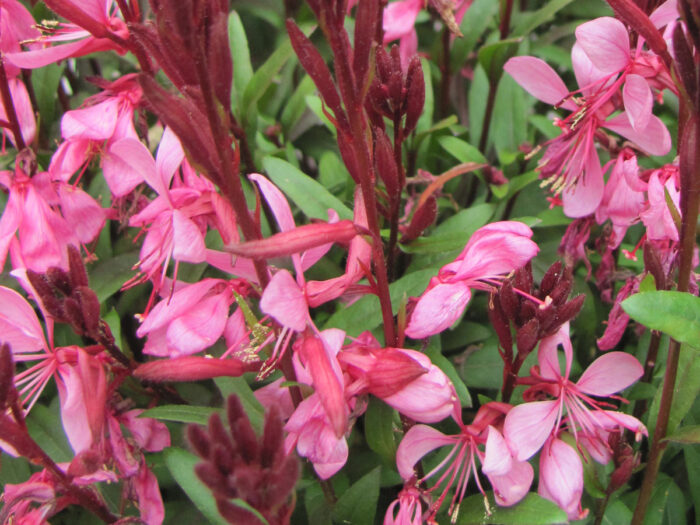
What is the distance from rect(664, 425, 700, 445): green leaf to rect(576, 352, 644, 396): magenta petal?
7cm

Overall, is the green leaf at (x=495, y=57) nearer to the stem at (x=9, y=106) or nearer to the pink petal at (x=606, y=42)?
the pink petal at (x=606, y=42)

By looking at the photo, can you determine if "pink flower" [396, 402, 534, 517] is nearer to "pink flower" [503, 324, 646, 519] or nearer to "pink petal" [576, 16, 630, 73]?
"pink flower" [503, 324, 646, 519]

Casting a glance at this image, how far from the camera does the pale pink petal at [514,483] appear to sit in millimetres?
667

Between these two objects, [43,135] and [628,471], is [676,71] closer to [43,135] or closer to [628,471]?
[628,471]

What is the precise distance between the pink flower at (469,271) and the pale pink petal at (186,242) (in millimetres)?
203

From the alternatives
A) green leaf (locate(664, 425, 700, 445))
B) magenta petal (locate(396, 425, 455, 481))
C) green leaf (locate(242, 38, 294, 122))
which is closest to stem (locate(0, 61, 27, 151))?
green leaf (locate(242, 38, 294, 122))

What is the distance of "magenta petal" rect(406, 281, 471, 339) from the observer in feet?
2.13

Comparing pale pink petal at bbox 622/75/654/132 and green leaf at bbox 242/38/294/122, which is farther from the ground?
pale pink petal at bbox 622/75/654/132

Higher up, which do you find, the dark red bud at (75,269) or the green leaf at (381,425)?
the dark red bud at (75,269)

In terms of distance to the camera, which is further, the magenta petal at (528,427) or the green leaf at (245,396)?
the green leaf at (245,396)

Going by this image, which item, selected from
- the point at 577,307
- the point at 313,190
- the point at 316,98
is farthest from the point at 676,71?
the point at 316,98

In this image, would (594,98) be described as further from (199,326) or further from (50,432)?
(50,432)

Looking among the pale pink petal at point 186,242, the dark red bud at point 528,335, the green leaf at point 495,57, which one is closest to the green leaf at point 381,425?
the dark red bud at point 528,335

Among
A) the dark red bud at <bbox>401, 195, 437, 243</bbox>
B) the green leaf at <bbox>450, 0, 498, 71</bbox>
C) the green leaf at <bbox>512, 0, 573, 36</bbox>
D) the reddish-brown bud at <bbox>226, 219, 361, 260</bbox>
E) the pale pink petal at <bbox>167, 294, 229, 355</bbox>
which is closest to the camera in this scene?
the reddish-brown bud at <bbox>226, 219, 361, 260</bbox>
